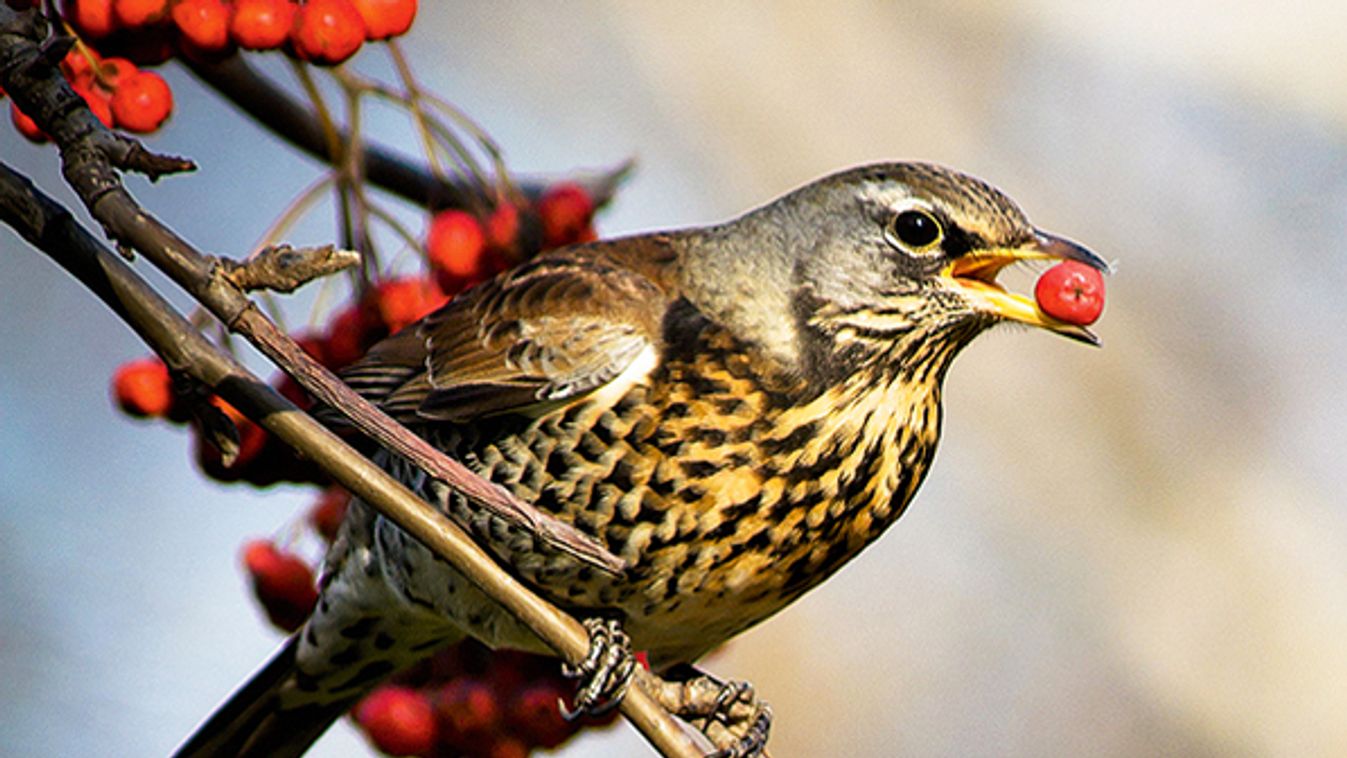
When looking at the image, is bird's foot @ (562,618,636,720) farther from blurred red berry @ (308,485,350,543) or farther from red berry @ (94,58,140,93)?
red berry @ (94,58,140,93)

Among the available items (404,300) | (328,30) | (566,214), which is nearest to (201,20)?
(328,30)

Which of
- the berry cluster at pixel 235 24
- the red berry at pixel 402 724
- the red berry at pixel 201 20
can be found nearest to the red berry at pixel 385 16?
the berry cluster at pixel 235 24

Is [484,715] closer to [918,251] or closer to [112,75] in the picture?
[918,251]

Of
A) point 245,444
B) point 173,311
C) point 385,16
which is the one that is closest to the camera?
point 173,311

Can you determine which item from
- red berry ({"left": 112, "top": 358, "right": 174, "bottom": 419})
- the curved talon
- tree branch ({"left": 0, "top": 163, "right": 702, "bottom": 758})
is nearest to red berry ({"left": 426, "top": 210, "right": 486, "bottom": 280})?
red berry ({"left": 112, "top": 358, "right": 174, "bottom": 419})

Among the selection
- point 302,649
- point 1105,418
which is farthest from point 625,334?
point 1105,418

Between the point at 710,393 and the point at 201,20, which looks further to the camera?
the point at 710,393

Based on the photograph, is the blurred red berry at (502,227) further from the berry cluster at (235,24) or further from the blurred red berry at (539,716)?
the blurred red berry at (539,716)
